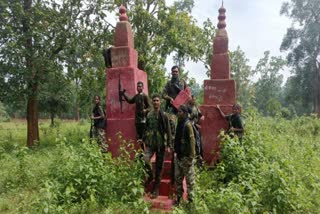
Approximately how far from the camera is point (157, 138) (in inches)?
214

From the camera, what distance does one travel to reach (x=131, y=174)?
17.4ft

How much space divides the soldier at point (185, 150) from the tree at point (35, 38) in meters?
6.98

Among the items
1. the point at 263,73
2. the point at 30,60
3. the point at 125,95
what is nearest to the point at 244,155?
the point at 125,95

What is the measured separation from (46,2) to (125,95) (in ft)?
24.9

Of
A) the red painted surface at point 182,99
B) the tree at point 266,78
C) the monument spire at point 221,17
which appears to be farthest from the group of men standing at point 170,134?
the tree at point 266,78

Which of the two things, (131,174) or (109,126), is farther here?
(109,126)

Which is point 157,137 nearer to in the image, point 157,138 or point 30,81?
point 157,138

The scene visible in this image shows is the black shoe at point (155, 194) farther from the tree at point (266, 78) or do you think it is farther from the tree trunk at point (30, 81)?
the tree at point (266, 78)

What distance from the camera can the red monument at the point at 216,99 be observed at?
25.5 feet

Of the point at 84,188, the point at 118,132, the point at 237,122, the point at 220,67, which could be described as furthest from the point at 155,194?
the point at 220,67

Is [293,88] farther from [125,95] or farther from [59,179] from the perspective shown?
[59,179]

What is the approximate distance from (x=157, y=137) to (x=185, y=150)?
26.6 inches

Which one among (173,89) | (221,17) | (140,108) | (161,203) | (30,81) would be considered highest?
(221,17)

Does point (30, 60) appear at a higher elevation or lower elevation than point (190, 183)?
higher
